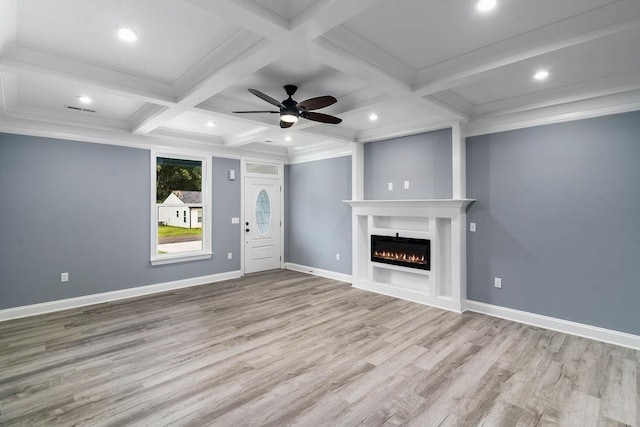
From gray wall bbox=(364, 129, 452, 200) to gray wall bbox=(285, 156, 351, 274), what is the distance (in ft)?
2.02

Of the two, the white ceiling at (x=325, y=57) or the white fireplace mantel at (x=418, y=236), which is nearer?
the white ceiling at (x=325, y=57)

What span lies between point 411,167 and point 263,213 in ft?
11.4

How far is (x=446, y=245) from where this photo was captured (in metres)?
4.68

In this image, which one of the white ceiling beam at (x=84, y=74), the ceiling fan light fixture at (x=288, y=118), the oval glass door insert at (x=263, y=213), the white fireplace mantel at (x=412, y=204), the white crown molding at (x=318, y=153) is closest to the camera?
the white ceiling beam at (x=84, y=74)

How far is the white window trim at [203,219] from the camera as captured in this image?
532 centimetres

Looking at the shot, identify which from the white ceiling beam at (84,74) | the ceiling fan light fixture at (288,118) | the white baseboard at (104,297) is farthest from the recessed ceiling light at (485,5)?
the white baseboard at (104,297)

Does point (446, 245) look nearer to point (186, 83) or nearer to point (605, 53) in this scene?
point (605, 53)

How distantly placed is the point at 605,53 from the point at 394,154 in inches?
115

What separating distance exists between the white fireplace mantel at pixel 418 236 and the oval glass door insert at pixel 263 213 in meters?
2.23

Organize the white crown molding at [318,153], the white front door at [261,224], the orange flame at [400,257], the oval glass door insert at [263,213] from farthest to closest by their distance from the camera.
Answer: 1. the oval glass door insert at [263,213]
2. the white front door at [261,224]
3. the white crown molding at [318,153]
4. the orange flame at [400,257]

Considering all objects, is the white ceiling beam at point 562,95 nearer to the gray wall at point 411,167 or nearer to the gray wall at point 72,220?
the gray wall at point 411,167

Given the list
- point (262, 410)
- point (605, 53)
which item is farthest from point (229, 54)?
point (605, 53)

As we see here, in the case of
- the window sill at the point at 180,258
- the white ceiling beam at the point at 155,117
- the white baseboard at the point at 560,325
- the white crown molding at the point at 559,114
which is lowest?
the white baseboard at the point at 560,325

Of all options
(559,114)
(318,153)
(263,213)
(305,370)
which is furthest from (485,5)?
(263,213)
